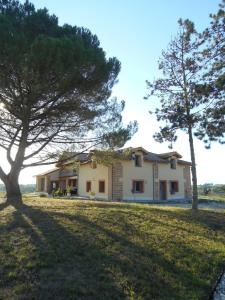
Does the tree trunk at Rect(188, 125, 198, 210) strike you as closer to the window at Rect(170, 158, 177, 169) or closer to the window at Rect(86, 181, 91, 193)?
the window at Rect(170, 158, 177, 169)

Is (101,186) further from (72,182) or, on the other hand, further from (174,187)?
(72,182)

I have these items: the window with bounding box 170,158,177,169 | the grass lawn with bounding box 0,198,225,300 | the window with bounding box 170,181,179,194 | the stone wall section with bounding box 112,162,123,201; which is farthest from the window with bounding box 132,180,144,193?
the grass lawn with bounding box 0,198,225,300

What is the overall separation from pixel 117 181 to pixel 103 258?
71.6 feet

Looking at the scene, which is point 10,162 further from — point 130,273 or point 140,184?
point 140,184

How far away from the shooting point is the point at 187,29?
1722 cm

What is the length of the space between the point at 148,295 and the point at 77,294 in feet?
4.34

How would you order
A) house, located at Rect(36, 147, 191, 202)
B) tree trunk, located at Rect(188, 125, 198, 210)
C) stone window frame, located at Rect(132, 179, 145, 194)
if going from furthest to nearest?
stone window frame, located at Rect(132, 179, 145, 194), house, located at Rect(36, 147, 191, 202), tree trunk, located at Rect(188, 125, 198, 210)

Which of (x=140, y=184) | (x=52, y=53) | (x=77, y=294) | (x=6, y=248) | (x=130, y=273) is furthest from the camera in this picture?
(x=140, y=184)

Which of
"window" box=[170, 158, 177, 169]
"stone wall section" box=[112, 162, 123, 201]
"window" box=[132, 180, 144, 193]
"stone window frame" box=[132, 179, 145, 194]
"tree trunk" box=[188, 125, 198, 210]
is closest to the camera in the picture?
"tree trunk" box=[188, 125, 198, 210]

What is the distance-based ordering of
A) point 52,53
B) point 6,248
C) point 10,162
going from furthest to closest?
point 10,162 < point 52,53 < point 6,248

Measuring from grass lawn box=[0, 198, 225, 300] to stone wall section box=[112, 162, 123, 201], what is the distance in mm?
17220

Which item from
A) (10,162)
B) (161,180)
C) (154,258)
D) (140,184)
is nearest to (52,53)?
(10,162)

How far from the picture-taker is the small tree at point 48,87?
504 inches

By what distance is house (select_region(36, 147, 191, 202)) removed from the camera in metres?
→ 29.0
